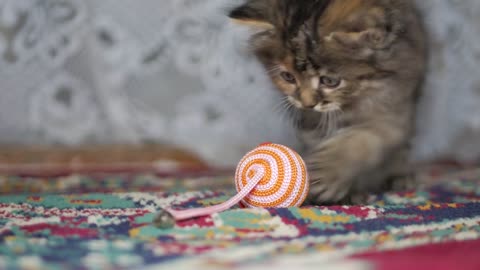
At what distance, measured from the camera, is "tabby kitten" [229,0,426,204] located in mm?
1287

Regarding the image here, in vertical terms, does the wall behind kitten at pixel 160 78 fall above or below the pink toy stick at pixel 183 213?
above

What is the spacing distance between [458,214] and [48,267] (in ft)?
2.61

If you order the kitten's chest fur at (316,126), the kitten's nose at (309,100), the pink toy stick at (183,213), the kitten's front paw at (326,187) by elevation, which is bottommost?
the kitten's front paw at (326,187)

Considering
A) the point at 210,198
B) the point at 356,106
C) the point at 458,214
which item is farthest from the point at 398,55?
the point at 210,198

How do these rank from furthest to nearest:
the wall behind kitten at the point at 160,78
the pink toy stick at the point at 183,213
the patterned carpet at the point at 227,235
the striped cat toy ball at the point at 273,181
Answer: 1. the wall behind kitten at the point at 160,78
2. the striped cat toy ball at the point at 273,181
3. the pink toy stick at the point at 183,213
4. the patterned carpet at the point at 227,235

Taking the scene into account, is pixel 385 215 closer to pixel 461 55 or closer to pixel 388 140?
pixel 388 140

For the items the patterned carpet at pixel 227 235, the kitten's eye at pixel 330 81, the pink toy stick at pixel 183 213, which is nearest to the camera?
the patterned carpet at pixel 227 235

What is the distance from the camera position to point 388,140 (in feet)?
4.65

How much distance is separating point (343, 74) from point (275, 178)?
0.43 meters

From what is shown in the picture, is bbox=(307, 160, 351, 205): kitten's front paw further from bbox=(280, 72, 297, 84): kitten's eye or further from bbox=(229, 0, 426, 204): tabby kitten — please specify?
bbox=(280, 72, 297, 84): kitten's eye

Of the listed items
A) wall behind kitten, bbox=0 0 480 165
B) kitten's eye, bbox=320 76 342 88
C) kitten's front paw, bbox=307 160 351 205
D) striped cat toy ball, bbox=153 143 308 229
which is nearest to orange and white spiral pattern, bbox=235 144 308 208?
striped cat toy ball, bbox=153 143 308 229

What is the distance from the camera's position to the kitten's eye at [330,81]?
1.37 metres

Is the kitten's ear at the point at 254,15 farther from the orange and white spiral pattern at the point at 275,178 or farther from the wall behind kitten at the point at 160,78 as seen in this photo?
the orange and white spiral pattern at the point at 275,178

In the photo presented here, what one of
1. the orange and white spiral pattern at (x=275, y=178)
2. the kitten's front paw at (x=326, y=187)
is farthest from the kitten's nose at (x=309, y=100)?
the orange and white spiral pattern at (x=275, y=178)
